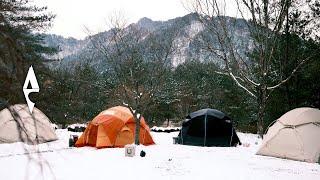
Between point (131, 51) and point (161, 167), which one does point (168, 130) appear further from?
point (161, 167)

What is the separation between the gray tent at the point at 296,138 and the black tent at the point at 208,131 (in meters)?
3.93

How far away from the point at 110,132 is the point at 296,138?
8.22 metres

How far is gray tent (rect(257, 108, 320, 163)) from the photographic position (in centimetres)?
1303

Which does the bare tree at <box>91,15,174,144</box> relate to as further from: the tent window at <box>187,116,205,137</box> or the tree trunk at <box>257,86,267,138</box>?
the tree trunk at <box>257,86,267,138</box>

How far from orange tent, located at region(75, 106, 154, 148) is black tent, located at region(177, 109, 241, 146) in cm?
229

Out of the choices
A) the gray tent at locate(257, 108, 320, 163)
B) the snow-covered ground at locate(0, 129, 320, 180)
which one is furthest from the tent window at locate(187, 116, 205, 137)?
the gray tent at locate(257, 108, 320, 163)

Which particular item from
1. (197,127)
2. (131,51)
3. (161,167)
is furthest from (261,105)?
(161,167)

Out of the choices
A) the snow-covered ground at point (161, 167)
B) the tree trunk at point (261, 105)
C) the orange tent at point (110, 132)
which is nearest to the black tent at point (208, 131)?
the tree trunk at point (261, 105)

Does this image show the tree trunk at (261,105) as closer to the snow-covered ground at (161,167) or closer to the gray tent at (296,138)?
the gray tent at (296,138)

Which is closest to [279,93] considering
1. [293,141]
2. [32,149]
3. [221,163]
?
[293,141]

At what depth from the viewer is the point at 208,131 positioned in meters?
18.3

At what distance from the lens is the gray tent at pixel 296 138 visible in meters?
13.0

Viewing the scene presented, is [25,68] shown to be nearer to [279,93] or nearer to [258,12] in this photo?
[258,12]

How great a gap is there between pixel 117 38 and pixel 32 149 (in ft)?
58.7
